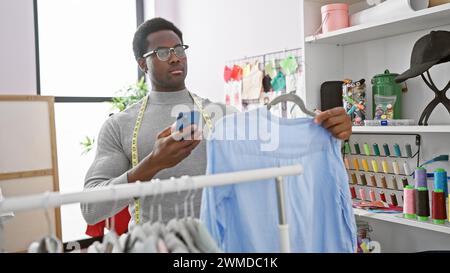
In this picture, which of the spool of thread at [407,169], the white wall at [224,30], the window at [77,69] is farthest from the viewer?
the window at [77,69]

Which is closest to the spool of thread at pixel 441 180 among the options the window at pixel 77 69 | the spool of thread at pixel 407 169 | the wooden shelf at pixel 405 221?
the wooden shelf at pixel 405 221

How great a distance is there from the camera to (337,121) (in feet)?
3.81

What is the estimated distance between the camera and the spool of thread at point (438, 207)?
1814 mm

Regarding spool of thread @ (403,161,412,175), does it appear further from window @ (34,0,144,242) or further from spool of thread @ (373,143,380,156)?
window @ (34,0,144,242)

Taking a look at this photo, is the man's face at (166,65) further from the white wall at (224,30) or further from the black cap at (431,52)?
the white wall at (224,30)

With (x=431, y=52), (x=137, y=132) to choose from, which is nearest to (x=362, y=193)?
(x=431, y=52)

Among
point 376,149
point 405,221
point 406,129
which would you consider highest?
point 406,129

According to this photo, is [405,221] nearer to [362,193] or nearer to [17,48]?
[362,193]

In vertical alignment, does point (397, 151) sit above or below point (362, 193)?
above

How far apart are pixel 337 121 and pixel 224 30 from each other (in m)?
2.62

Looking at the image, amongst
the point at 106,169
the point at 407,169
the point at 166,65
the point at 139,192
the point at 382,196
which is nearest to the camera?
the point at 139,192

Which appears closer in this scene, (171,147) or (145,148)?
(171,147)

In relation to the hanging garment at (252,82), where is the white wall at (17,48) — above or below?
above

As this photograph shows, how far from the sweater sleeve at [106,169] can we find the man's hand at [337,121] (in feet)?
1.99
